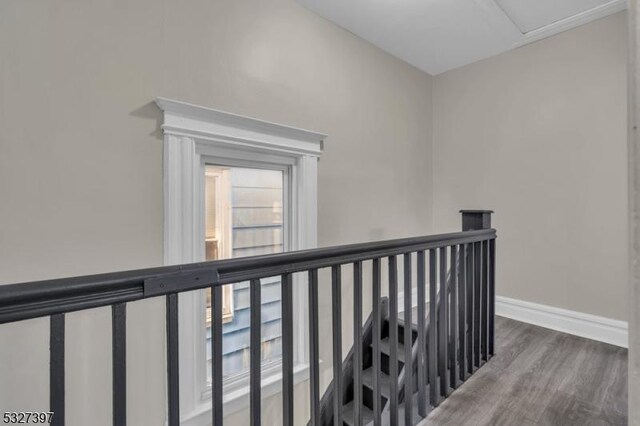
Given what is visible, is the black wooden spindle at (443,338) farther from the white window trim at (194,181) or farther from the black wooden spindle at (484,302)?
the white window trim at (194,181)

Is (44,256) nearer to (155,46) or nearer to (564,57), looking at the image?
(155,46)

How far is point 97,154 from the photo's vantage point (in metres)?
1.61

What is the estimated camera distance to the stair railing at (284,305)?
0.70 metres

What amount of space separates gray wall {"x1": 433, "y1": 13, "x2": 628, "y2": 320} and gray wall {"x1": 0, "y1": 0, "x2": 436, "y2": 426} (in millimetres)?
1892

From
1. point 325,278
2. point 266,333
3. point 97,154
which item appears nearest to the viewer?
point 97,154

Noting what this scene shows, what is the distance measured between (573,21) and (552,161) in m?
1.12

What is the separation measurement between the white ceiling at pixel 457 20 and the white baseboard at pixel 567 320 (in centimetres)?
239

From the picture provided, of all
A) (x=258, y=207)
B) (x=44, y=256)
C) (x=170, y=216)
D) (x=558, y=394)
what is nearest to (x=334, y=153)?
(x=258, y=207)

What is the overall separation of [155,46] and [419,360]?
2216mm

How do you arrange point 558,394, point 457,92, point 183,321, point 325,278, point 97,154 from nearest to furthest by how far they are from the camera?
point 97,154 → point 558,394 → point 183,321 → point 325,278 → point 457,92

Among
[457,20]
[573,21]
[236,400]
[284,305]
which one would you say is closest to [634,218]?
[284,305]

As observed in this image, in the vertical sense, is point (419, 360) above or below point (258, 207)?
below

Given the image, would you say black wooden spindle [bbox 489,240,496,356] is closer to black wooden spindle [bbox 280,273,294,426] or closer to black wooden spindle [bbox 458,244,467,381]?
black wooden spindle [bbox 458,244,467,381]

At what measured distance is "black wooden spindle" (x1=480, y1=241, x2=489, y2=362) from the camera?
6.68 feet
